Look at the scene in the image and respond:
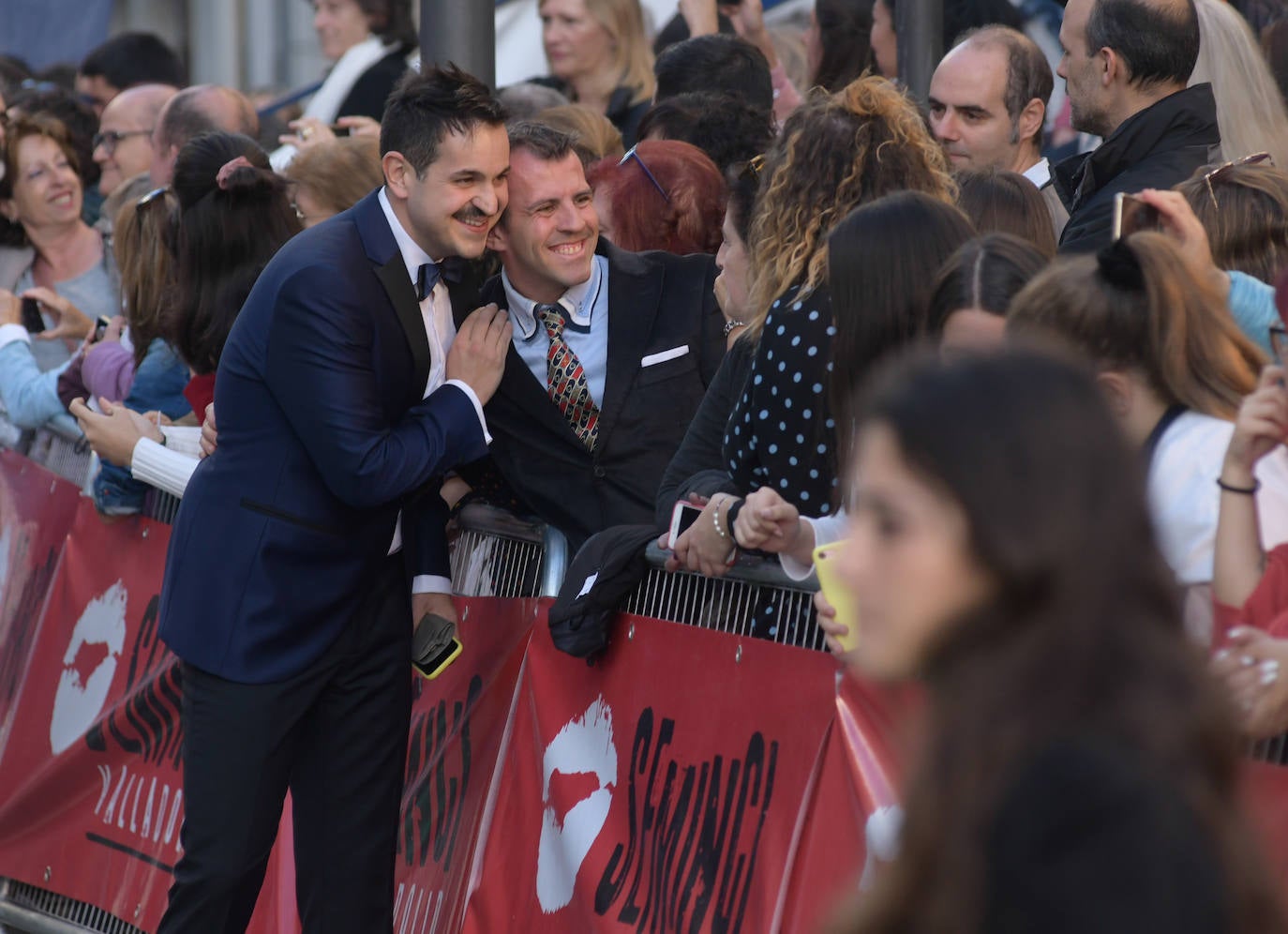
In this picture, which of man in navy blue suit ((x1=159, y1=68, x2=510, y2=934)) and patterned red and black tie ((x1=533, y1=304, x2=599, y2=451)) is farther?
patterned red and black tie ((x1=533, y1=304, x2=599, y2=451))

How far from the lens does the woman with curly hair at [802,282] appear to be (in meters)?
3.92

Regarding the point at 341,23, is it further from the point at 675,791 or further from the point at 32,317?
the point at 675,791

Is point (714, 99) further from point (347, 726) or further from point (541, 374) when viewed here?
Result: point (347, 726)

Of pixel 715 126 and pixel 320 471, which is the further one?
pixel 715 126

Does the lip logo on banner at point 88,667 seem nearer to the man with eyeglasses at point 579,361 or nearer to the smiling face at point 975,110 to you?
the man with eyeglasses at point 579,361

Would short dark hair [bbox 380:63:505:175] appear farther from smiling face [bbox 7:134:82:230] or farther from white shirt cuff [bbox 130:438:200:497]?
smiling face [bbox 7:134:82:230]

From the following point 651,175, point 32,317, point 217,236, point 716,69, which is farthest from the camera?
point 32,317

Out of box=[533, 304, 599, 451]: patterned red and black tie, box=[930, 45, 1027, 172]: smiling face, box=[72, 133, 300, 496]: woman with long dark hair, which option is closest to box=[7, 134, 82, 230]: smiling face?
box=[72, 133, 300, 496]: woman with long dark hair

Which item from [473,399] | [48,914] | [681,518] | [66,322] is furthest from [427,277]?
[66,322]

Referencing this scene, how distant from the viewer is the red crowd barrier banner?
3873mm

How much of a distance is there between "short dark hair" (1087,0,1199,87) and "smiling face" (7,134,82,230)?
15.2 ft

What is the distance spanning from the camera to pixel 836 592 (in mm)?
3297

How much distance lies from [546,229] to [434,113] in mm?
459

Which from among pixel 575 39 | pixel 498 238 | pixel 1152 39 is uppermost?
pixel 1152 39
